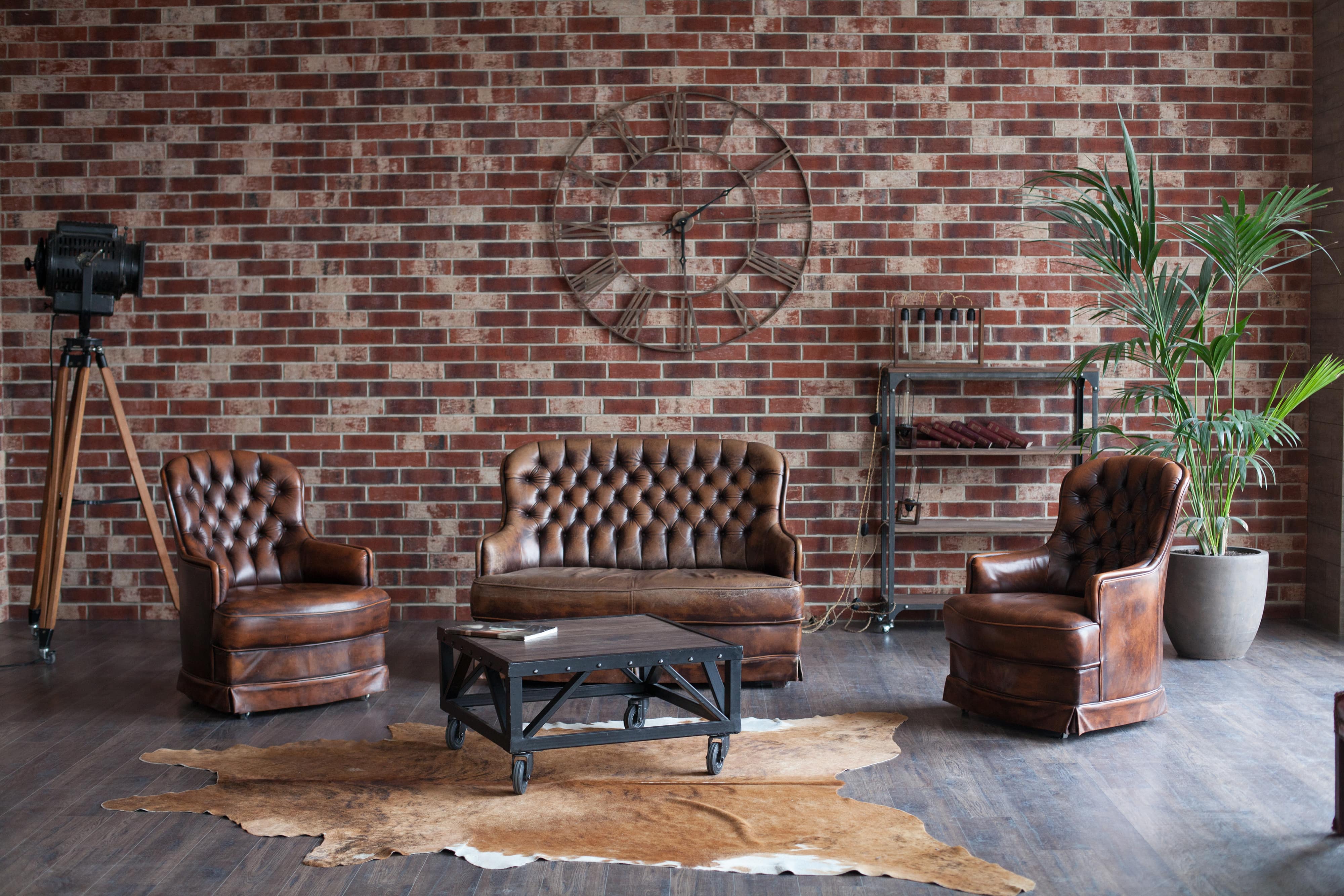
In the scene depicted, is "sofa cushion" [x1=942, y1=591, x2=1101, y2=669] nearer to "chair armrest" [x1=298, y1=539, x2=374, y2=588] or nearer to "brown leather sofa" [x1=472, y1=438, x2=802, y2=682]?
"brown leather sofa" [x1=472, y1=438, x2=802, y2=682]

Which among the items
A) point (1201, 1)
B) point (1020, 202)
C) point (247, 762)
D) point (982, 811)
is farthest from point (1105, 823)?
point (1201, 1)

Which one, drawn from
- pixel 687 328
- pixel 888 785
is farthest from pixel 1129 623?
pixel 687 328

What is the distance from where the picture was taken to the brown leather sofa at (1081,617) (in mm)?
3879

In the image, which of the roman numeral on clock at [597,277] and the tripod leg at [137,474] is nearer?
the tripod leg at [137,474]

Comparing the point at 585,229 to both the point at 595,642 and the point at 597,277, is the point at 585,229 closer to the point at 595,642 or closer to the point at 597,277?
the point at 597,277

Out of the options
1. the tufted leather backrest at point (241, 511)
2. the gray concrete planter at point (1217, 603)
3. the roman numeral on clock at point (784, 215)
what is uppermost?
the roman numeral on clock at point (784, 215)

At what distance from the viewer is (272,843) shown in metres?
3.02

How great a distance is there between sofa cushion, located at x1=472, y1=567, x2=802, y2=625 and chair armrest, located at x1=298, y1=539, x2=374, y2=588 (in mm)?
449

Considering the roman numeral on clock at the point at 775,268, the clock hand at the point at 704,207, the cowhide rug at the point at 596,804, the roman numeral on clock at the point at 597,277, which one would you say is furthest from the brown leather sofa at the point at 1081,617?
the roman numeral on clock at the point at 597,277

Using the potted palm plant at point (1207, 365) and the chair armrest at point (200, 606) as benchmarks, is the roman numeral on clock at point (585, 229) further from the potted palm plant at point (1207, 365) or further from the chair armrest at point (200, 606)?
the chair armrest at point (200, 606)

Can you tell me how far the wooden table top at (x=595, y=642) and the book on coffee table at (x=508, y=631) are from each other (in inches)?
0.4

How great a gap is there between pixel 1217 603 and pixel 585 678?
306 centimetres

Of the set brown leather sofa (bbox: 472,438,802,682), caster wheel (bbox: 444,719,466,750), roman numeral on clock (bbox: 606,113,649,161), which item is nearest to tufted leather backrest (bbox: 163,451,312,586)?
brown leather sofa (bbox: 472,438,802,682)

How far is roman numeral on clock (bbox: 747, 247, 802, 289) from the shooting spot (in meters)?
5.88
